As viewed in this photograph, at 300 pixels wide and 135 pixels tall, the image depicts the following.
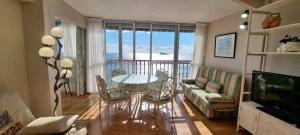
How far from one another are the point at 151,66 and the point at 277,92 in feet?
10.9

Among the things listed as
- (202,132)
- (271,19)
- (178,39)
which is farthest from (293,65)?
(178,39)

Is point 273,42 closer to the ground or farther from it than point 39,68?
farther from it

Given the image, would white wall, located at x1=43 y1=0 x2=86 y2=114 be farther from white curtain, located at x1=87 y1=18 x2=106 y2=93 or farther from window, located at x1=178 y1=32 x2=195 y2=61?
window, located at x1=178 y1=32 x2=195 y2=61

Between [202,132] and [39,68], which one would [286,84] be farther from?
[39,68]

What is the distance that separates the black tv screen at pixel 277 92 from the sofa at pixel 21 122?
244cm

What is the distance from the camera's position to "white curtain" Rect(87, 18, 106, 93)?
4133 millimetres

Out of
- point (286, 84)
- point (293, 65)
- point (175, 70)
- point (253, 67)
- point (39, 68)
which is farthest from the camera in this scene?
point (175, 70)

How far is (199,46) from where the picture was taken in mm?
4637

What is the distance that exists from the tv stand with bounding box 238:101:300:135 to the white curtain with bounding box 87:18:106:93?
11.7 feet

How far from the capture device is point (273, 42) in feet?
7.86

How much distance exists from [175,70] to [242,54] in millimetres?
2121

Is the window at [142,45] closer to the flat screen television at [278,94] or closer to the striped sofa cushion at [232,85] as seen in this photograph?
the striped sofa cushion at [232,85]

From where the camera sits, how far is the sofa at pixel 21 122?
4.95 ft

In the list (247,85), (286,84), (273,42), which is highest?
(273,42)
